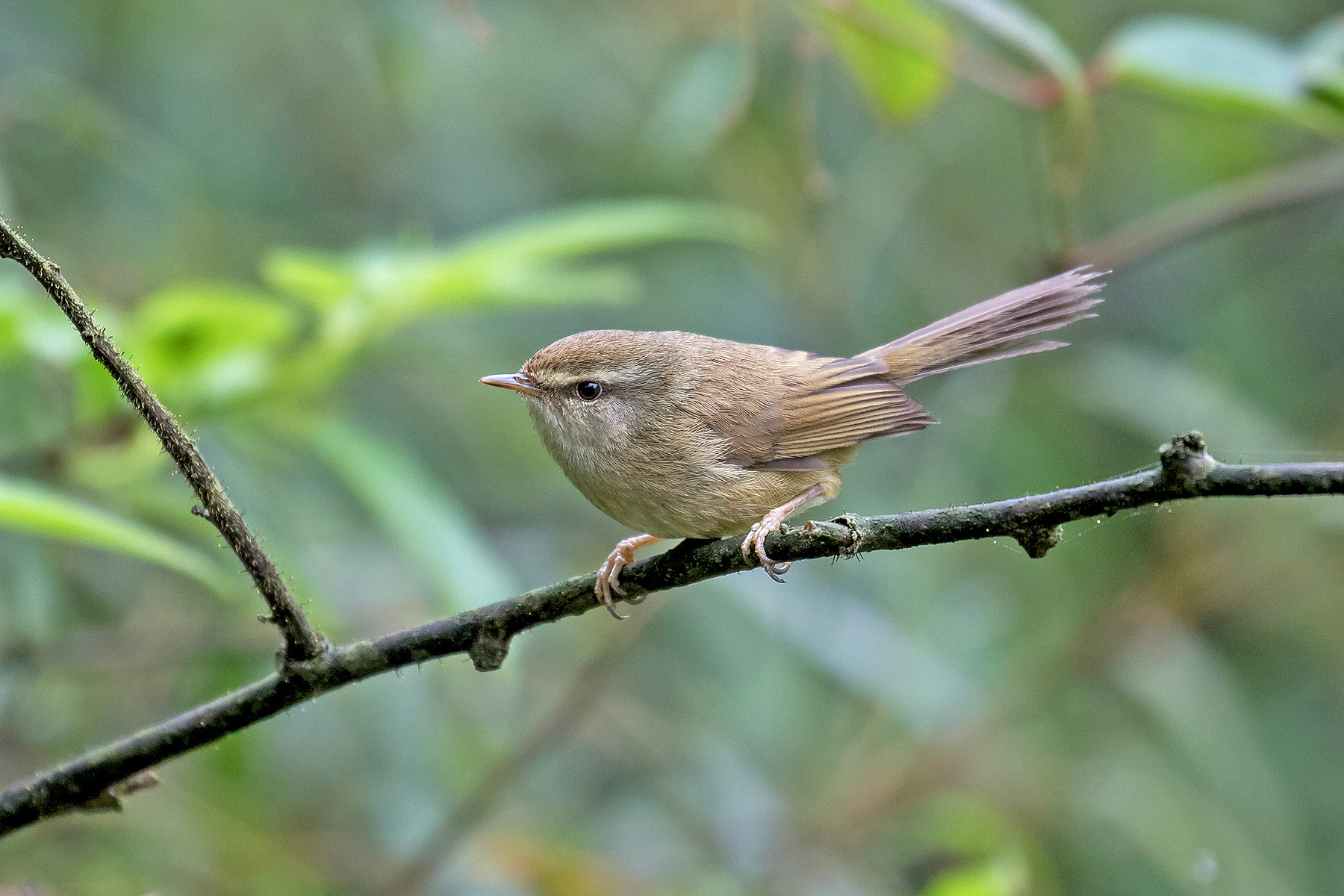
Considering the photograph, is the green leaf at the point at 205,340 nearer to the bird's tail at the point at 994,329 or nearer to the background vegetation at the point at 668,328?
the background vegetation at the point at 668,328

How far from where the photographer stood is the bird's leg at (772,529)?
2.26m

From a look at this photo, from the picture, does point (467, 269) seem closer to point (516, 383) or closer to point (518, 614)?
point (516, 383)

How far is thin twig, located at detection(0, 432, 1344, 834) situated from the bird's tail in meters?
0.97

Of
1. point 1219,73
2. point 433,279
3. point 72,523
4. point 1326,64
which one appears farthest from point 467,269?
point 1326,64

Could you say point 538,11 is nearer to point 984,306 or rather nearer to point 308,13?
point 308,13

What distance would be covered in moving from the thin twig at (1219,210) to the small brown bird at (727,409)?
1131mm

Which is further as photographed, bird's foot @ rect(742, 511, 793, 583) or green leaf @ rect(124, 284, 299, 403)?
green leaf @ rect(124, 284, 299, 403)

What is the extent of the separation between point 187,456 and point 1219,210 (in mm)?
3642

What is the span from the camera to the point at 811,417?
3117mm

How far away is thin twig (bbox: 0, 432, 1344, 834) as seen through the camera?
4.80 ft

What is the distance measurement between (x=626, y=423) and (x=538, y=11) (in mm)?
3636

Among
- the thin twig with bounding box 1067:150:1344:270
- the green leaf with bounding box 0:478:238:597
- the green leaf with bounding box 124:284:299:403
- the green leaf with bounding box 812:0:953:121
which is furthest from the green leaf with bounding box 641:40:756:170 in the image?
the green leaf with bounding box 0:478:238:597

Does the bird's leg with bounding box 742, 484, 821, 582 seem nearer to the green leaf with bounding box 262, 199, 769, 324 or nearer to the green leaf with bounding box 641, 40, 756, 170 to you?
the green leaf with bounding box 262, 199, 769, 324

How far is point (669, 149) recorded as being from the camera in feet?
15.1
